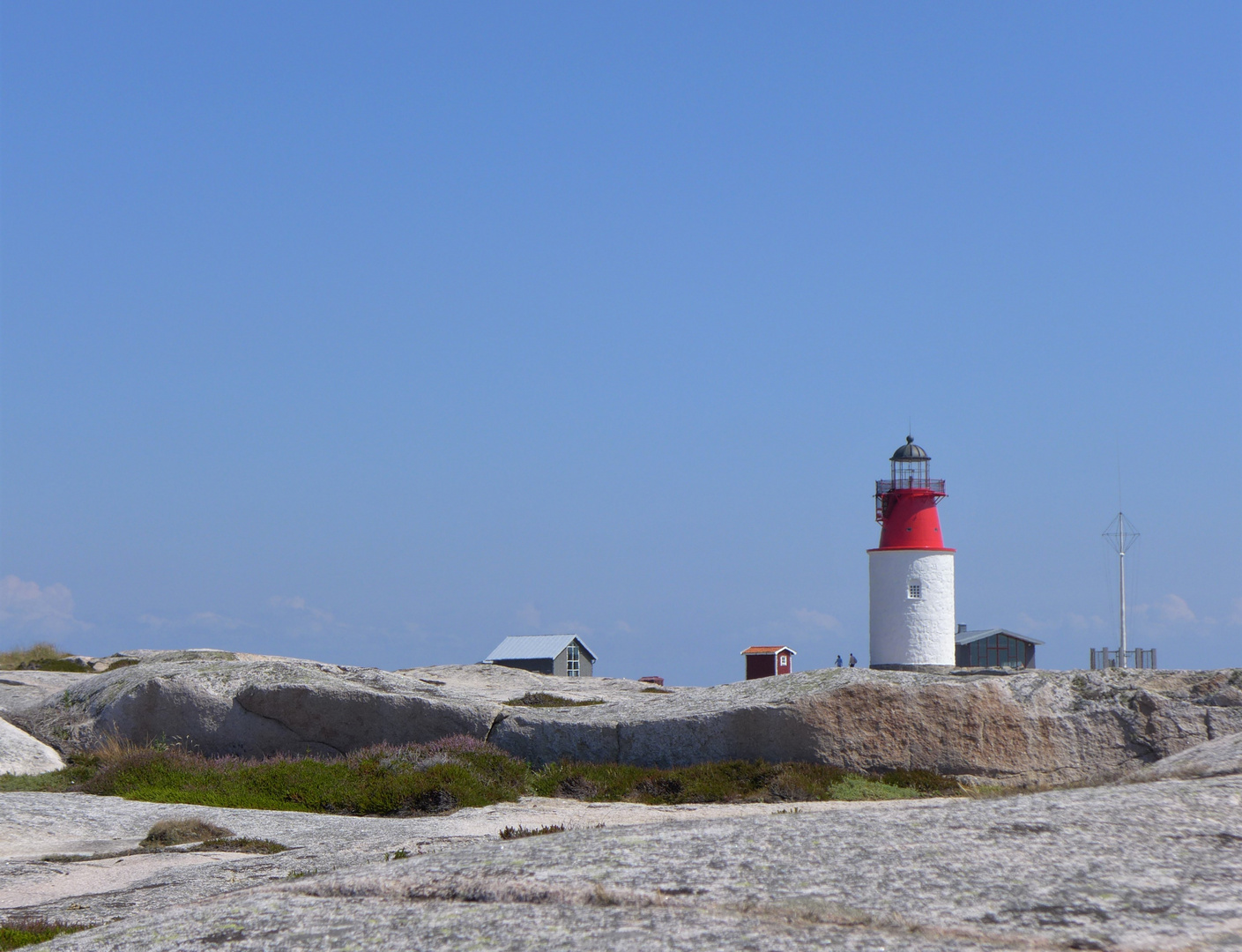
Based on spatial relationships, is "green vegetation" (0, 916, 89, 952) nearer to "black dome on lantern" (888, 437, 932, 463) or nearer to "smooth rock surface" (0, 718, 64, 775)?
"smooth rock surface" (0, 718, 64, 775)

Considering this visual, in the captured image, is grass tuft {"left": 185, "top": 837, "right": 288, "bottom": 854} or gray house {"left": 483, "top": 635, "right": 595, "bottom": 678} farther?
gray house {"left": 483, "top": 635, "right": 595, "bottom": 678}

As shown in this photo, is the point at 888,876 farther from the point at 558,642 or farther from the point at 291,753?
the point at 558,642

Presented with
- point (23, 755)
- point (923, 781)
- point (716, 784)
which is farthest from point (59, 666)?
point (923, 781)

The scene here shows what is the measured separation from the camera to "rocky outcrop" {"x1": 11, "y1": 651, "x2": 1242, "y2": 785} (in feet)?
53.6

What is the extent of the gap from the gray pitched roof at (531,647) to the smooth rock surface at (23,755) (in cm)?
3540

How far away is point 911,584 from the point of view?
1860 inches

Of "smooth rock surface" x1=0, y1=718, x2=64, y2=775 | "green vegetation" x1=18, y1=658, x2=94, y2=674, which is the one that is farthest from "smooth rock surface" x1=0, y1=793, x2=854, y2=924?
"green vegetation" x1=18, y1=658, x2=94, y2=674

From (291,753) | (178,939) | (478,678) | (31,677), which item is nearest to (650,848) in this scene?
(178,939)

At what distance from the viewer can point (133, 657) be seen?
32469mm

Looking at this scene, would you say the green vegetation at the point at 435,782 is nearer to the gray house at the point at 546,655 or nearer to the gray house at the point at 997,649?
the gray house at the point at 546,655

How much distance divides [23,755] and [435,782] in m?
8.69

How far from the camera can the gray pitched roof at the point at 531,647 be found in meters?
54.6

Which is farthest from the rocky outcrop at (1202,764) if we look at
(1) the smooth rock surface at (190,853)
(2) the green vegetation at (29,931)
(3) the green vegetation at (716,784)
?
(2) the green vegetation at (29,931)

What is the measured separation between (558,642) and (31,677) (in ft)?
110
